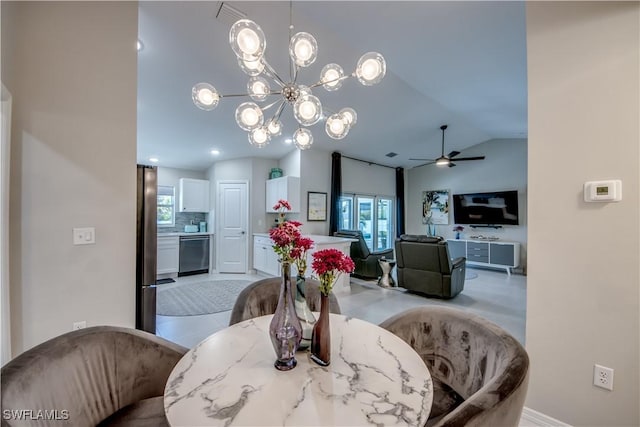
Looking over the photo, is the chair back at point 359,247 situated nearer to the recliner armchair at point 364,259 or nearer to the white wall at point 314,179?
the recliner armchair at point 364,259

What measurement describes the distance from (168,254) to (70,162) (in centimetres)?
420

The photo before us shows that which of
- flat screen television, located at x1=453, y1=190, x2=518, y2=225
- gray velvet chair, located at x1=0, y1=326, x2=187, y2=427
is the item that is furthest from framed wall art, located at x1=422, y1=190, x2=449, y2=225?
gray velvet chair, located at x1=0, y1=326, x2=187, y2=427

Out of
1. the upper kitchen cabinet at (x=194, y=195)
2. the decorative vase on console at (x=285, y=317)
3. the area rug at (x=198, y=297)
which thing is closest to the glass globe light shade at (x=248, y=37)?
the decorative vase on console at (x=285, y=317)

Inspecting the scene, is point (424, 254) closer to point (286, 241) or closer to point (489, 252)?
point (489, 252)

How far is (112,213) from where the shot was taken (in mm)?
1883

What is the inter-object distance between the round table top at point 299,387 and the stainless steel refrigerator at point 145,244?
160cm

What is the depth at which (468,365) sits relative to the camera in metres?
1.19

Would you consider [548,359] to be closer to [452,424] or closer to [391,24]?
[452,424]

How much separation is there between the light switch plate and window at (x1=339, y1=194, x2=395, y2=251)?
4.74m

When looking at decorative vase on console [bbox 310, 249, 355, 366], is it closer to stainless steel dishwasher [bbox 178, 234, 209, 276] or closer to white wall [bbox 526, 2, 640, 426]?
white wall [bbox 526, 2, 640, 426]

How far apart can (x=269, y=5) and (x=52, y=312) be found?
114 inches

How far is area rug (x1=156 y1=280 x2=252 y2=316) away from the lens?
354 centimetres

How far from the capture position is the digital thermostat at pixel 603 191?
52.8 inches

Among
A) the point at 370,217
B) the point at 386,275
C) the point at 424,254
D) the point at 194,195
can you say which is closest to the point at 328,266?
the point at 424,254
